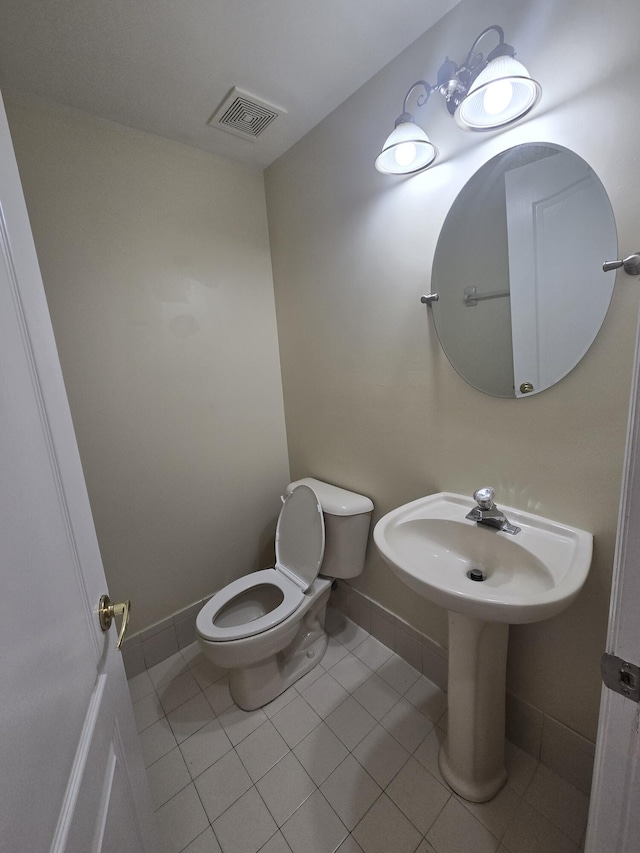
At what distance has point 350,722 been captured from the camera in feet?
4.42

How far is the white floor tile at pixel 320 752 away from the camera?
1.19 metres

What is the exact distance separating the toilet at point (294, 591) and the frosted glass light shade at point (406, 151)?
1.28 meters

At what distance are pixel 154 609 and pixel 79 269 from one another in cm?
154

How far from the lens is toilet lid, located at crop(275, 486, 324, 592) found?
155 cm

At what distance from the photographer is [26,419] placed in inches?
19.7

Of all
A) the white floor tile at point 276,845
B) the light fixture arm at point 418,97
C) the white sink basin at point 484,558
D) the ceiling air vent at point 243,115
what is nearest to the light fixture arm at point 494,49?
the light fixture arm at point 418,97

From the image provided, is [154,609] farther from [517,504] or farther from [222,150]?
[222,150]

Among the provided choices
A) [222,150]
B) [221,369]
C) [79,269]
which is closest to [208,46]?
[222,150]

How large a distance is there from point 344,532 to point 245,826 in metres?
0.97

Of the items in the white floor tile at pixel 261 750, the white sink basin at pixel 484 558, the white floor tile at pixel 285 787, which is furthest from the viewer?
the white floor tile at pixel 261 750

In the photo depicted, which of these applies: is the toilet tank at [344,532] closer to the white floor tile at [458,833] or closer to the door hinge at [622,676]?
the white floor tile at [458,833]

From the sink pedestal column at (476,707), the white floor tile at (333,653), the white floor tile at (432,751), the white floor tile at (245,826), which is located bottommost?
the white floor tile at (432,751)

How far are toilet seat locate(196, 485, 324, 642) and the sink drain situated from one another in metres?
0.64

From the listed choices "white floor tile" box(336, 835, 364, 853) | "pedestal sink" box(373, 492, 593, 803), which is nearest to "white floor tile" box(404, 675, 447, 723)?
"pedestal sink" box(373, 492, 593, 803)
